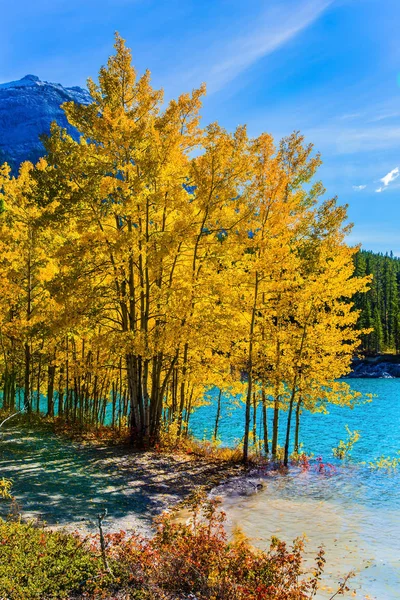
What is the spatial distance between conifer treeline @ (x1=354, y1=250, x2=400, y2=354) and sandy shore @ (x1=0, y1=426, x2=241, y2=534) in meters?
67.5

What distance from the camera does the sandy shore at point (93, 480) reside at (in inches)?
279

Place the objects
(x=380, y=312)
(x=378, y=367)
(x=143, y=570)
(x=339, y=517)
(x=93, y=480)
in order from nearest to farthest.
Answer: (x=143, y=570) < (x=339, y=517) < (x=93, y=480) < (x=378, y=367) < (x=380, y=312)

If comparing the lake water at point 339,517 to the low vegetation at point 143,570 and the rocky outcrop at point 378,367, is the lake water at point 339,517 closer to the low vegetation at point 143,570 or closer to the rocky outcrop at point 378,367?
the low vegetation at point 143,570

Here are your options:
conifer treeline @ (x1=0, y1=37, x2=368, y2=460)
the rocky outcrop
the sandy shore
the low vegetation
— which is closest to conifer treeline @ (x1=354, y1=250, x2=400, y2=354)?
the rocky outcrop

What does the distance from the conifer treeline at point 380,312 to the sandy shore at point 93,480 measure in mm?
67511

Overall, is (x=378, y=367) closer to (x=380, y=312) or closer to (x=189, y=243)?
(x=380, y=312)

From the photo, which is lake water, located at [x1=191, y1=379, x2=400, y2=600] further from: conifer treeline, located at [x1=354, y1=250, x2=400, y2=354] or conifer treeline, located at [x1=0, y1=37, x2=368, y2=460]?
conifer treeline, located at [x1=354, y1=250, x2=400, y2=354]

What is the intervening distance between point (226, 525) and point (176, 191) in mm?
7984

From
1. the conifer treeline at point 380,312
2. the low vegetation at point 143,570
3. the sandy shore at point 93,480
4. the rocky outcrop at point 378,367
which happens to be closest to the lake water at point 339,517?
the low vegetation at point 143,570

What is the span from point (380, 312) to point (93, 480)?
95842 millimetres

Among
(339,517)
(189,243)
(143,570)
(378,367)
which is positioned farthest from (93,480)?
(378,367)

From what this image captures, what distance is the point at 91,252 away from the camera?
37.5ft

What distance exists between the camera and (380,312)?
94562mm

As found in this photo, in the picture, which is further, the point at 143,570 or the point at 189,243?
the point at 189,243
